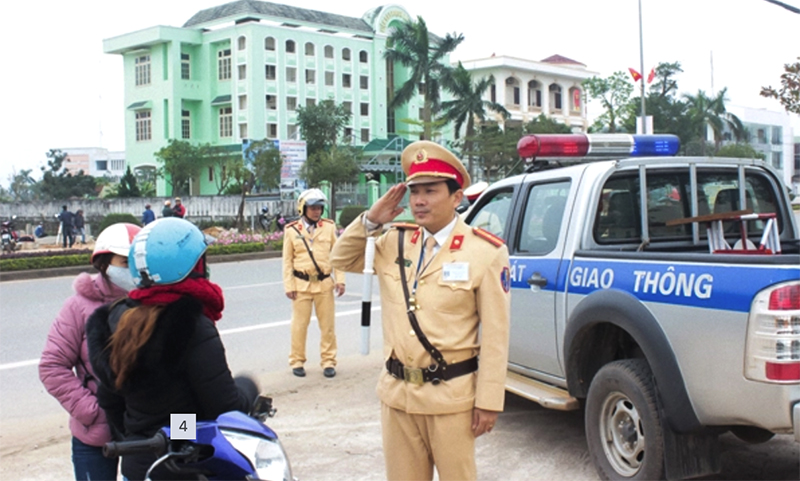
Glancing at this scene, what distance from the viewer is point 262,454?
103 inches

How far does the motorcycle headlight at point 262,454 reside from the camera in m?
2.58

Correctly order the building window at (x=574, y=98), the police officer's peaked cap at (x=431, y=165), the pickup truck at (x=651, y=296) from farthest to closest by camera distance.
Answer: the building window at (x=574, y=98), the pickup truck at (x=651, y=296), the police officer's peaked cap at (x=431, y=165)

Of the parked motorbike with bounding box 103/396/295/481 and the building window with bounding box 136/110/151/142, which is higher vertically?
the building window with bounding box 136/110/151/142

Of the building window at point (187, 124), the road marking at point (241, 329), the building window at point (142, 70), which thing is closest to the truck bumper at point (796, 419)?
the road marking at point (241, 329)

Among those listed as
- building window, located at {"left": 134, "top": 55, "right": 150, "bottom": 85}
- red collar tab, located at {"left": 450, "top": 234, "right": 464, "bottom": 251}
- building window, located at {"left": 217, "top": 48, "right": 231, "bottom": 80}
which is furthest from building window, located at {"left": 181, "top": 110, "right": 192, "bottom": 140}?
red collar tab, located at {"left": 450, "top": 234, "right": 464, "bottom": 251}

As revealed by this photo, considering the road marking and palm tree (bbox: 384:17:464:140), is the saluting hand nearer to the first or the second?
the road marking

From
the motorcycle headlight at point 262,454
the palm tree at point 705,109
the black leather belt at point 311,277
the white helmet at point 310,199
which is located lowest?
the motorcycle headlight at point 262,454

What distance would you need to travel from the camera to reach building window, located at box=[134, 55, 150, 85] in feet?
219

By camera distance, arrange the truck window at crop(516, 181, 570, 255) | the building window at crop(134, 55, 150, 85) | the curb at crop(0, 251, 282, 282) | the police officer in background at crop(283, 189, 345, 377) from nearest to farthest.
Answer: the truck window at crop(516, 181, 570, 255) → the police officer in background at crop(283, 189, 345, 377) → the curb at crop(0, 251, 282, 282) → the building window at crop(134, 55, 150, 85)

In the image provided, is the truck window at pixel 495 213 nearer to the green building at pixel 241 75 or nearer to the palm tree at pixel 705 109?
the palm tree at pixel 705 109

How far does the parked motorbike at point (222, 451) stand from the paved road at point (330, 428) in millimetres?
2722

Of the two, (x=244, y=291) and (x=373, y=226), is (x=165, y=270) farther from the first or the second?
(x=244, y=291)

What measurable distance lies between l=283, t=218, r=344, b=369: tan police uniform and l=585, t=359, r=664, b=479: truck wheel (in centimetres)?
379

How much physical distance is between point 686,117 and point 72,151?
115472mm
